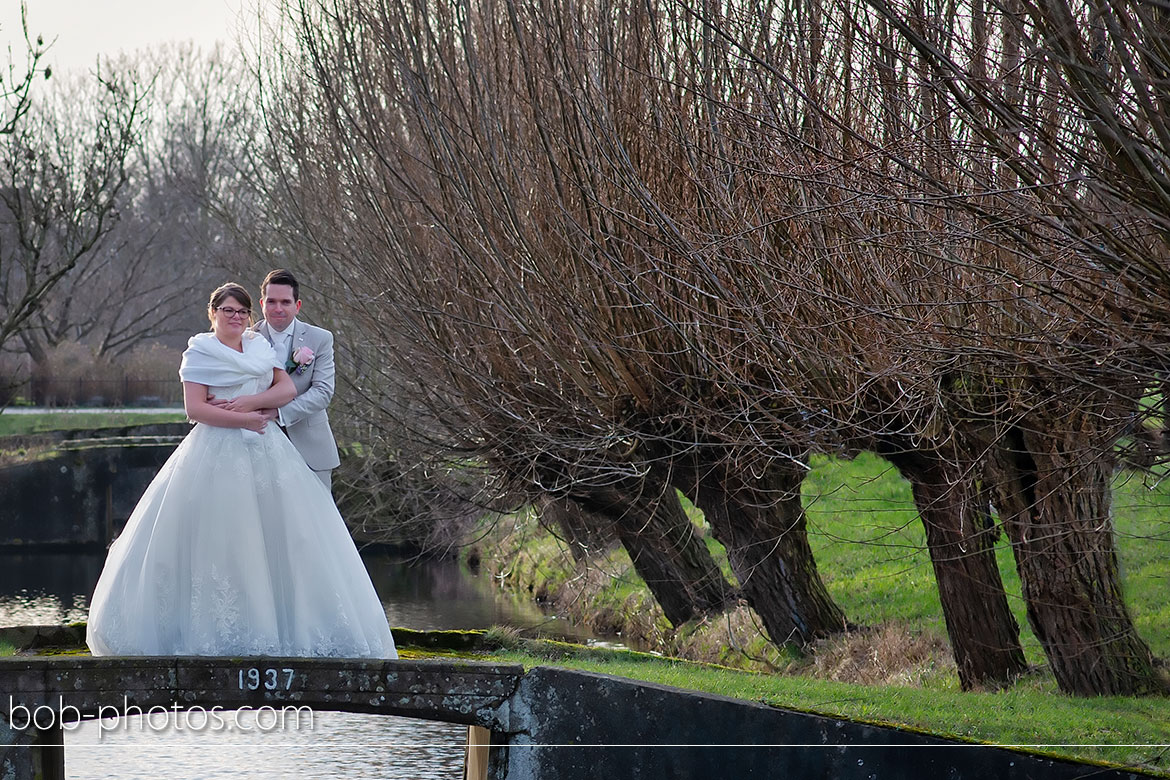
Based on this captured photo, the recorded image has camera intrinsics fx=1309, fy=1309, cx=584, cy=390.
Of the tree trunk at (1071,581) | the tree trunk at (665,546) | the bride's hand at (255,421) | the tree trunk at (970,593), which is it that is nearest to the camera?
the bride's hand at (255,421)

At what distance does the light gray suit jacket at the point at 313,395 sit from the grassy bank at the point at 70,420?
1139 inches

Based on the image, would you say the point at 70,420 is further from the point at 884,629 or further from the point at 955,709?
the point at 955,709

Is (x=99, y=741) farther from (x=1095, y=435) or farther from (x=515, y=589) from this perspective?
(x=515, y=589)

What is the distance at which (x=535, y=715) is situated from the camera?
6957mm

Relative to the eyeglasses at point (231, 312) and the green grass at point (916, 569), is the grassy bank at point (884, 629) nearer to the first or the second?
the green grass at point (916, 569)

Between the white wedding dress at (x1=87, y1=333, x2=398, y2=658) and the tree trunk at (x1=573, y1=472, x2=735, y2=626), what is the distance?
185 inches

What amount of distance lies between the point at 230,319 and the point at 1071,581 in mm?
5884

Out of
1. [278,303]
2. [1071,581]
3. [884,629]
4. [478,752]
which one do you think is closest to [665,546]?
[884,629]

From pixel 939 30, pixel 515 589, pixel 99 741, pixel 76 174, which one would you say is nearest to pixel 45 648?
pixel 99 741

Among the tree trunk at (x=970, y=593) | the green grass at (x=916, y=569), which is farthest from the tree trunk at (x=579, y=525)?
the tree trunk at (x=970, y=593)

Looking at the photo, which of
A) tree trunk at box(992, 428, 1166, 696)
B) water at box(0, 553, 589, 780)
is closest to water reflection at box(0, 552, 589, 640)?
water at box(0, 553, 589, 780)

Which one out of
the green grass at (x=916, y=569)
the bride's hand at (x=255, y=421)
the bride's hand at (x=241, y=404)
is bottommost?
the green grass at (x=916, y=569)

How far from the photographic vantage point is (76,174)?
128 ft

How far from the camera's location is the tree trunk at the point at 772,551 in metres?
11.0
